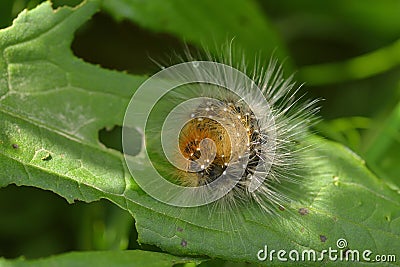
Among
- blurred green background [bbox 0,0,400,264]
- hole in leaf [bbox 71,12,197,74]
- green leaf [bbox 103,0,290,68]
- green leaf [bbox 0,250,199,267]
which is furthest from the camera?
hole in leaf [bbox 71,12,197,74]

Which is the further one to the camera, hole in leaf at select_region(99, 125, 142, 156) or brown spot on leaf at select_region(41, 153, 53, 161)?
hole in leaf at select_region(99, 125, 142, 156)

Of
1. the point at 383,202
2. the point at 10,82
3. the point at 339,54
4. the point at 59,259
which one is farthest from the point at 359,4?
the point at 59,259

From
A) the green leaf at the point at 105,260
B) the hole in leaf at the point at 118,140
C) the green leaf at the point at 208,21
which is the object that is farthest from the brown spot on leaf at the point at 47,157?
the green leaf at the point at 208,21

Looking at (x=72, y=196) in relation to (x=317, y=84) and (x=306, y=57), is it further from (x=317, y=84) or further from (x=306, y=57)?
(x=306, y=57)

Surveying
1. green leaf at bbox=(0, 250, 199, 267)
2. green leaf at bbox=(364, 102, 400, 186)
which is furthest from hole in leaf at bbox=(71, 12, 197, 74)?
green leaf at bbox=(0, 250, 199, 267)

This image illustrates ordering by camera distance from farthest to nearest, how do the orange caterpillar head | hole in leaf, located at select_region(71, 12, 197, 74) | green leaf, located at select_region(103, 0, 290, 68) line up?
hole in leaf, located at select_region(71, 12, 197, 74)
green leaf, located at select_region(103, 0, 290, 68)
the orange caterpillar head

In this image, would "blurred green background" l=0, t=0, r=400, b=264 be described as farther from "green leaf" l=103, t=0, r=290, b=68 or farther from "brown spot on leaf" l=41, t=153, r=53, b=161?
"brown spot on leaf" l=41, t=153, r=53, b=161
